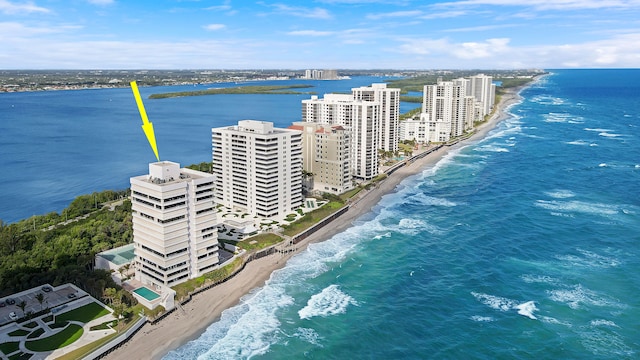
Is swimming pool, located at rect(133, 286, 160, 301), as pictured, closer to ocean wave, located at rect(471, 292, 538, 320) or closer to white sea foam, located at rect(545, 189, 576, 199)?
ocean wave, located at rect(471, 292, 538, 320)

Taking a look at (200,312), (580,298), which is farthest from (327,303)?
(580,298)

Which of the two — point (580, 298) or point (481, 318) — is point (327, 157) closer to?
point (481, 318)

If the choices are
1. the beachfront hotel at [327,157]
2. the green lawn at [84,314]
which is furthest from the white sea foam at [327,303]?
the beachfront hotel at [327,157]

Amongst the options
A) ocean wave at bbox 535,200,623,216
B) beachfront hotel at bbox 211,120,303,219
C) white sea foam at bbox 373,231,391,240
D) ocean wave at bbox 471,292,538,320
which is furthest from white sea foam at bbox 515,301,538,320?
beachfront hotel at bbox 211,120,303,219

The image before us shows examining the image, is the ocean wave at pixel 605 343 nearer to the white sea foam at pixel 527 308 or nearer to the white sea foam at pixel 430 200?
the white sea foam at pixel 527 308

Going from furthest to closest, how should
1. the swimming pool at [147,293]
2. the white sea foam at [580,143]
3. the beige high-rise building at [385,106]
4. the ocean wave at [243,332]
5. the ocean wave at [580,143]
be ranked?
the ocean wave at [580,143] → the white sea foam at [580,143] → the beige high-rise building at [385,106] → the swimming pool at [147,293] → the ocean wave at [243,332]
